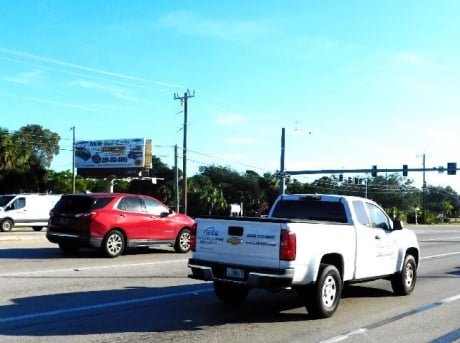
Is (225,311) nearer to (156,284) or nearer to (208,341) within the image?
(208,341)

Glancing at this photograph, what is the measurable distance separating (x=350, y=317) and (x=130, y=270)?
6.02 m

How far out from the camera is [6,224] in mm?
31484

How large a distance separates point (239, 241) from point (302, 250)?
0.92 m

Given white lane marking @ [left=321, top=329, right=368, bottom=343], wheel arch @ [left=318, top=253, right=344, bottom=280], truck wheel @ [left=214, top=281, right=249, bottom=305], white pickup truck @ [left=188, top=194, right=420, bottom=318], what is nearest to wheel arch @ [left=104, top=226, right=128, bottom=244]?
white pickup truck @ [left=188, top=194, right=420, bottom=318]

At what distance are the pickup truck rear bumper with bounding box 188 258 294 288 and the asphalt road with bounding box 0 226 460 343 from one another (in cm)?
53

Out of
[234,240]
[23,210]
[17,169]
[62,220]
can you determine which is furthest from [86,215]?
[17,169]

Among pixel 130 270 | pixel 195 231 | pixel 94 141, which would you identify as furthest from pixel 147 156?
pixel 195 231

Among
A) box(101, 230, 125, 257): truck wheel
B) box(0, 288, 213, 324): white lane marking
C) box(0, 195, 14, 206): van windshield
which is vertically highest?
box(0, 195, 14, 206): van windshield

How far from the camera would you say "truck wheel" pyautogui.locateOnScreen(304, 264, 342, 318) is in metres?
8.23

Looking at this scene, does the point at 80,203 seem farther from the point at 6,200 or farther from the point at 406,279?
the point at 6,200

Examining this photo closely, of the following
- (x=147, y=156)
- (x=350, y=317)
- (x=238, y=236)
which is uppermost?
(x=147, y=156)

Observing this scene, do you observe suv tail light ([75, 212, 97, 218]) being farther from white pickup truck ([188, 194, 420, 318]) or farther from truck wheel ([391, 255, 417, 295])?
truck wheel ([391, 255, 417, 295])

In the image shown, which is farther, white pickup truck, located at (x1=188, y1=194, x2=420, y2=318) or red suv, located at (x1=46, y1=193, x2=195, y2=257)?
red suv, located at (x1=46, y1=193, x2=195, y2=257)

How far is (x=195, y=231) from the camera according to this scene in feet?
29.6
